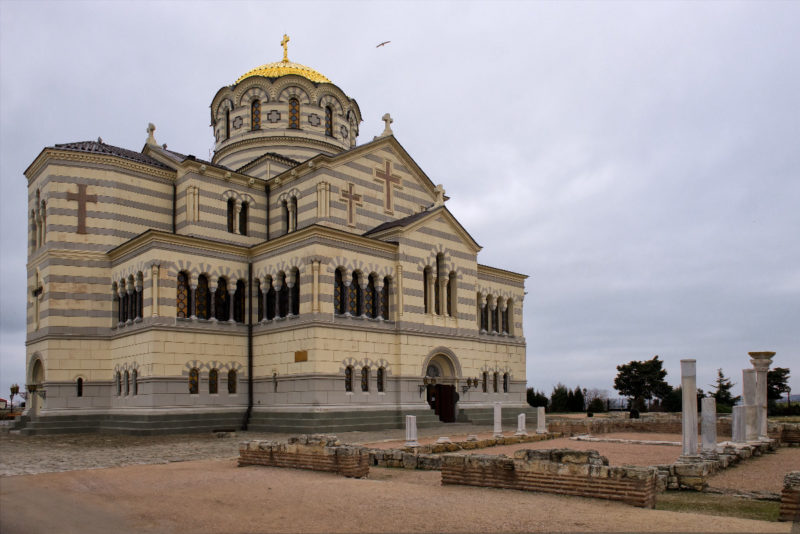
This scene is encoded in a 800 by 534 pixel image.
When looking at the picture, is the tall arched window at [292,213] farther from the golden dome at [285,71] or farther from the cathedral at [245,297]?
the golden dome at [285,71]

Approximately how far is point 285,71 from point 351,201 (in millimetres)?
11971

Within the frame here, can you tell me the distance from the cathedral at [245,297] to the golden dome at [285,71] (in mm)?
6497

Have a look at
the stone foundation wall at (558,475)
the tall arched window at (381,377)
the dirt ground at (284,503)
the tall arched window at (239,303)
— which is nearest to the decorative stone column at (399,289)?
the tall arched window at (381,377)

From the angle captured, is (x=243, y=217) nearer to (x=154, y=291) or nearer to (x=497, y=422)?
(x=154, y=291)

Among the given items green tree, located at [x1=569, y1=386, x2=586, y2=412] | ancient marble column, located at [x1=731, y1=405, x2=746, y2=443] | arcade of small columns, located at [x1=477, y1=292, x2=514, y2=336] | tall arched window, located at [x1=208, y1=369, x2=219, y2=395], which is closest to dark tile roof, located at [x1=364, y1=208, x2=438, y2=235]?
arcade of small columns, located at [x1=477, y1=292, x2=514, y2=336]

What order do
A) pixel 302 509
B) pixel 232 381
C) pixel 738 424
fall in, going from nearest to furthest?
pixel 302 509 < pixel 738 424 < pixel 232 381

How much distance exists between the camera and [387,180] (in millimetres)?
37812

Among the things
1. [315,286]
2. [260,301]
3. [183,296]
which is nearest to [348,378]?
[315,286]

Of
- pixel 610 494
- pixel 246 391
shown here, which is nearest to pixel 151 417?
pixel 246 391

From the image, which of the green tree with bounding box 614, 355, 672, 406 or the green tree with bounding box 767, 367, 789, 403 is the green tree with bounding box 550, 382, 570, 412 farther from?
the green tree with bounding box 767, 367, 789, 403

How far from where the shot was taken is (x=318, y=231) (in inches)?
1201

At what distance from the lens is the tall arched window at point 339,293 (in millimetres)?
31766

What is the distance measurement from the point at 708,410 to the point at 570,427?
11.7 meters

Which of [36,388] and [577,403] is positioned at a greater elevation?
[36,388]
